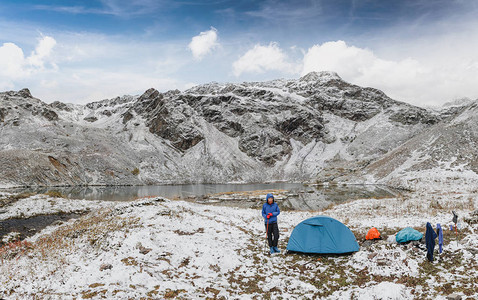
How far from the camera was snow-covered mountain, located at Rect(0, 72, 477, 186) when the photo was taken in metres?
93.6

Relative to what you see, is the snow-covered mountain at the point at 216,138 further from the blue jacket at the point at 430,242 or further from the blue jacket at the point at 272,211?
the blue jacket at the point at 272,211

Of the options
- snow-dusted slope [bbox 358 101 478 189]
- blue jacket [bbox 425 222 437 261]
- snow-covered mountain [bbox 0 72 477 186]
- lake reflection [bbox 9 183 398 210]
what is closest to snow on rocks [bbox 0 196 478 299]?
blue jacket [bbox 425 222 437 261]

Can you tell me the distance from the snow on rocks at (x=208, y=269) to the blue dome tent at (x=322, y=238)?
1.64ft

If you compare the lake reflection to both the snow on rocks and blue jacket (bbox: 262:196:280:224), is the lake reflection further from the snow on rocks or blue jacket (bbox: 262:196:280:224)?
the snow on rocks

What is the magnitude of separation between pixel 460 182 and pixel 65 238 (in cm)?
6889

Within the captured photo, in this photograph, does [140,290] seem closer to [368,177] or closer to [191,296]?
[191,296]

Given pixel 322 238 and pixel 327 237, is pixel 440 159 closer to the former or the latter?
pixel 327 237

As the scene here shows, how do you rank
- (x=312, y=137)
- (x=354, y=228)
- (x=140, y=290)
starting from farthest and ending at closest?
(x=312, y=137) < (x=354, y=228) < (x=140, y=290)

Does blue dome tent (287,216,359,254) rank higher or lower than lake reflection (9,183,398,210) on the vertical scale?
higher

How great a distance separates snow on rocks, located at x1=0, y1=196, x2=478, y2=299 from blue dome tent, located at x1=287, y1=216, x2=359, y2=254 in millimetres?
498

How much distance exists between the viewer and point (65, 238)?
15.2m

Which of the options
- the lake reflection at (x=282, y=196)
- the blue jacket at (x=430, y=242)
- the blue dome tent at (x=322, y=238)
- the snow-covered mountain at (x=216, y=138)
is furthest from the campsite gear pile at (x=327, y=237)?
the snow-covered mountain at (x=216, y=138)

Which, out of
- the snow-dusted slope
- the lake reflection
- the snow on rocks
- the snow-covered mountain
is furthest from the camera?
the snow-covered mountain

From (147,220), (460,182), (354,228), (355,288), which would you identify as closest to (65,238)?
(147,220)
